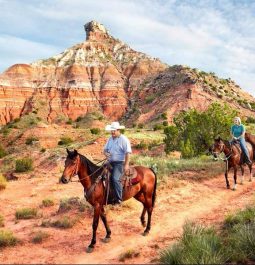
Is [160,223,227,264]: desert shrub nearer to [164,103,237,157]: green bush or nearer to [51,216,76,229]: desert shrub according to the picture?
[51,216,76,229]: desert shrub

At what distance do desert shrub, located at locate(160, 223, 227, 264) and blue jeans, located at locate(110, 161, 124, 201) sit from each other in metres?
2.19

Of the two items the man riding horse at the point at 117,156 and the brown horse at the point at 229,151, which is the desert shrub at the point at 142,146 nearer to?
the brown horse at the point at 229,151

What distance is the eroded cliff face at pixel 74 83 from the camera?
97625mm

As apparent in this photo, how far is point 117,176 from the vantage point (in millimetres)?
10852

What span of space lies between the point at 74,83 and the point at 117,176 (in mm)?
92717

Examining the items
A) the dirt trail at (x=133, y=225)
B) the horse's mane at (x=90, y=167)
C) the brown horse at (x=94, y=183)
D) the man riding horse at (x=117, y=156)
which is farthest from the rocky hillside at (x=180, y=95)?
the horse's mane at (x=90, y=167)

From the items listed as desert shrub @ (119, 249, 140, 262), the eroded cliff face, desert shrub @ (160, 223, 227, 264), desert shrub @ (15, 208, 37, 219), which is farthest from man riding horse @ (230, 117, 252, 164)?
the eroded cliff face

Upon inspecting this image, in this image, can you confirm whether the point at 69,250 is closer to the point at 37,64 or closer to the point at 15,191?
the point at 15,191

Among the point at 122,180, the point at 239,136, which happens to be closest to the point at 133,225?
the point at 122,180

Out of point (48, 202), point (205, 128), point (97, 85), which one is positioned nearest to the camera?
point (48, 202)

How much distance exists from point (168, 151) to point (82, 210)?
74.8ft

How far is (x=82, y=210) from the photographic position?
14.3 meters

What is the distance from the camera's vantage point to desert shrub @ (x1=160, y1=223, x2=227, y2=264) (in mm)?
8336

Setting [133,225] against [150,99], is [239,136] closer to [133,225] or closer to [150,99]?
[133,225]
